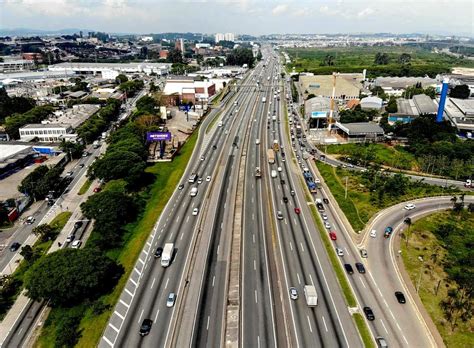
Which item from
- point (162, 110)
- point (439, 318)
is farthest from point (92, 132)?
point (439, 318)

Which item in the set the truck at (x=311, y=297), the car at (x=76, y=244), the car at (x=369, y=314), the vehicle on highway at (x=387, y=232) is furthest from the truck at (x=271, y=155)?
the car at (x=369, y=314)

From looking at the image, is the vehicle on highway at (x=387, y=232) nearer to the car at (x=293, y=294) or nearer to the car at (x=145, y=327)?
the car at (x=293, y=294)

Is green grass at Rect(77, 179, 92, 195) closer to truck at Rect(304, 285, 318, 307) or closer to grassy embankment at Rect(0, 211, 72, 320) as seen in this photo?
grassy embankment at Rect(0, 211, 72, 320)

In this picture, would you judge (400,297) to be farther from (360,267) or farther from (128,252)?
(128,252)

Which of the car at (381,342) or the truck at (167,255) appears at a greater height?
the truck at (167,255)

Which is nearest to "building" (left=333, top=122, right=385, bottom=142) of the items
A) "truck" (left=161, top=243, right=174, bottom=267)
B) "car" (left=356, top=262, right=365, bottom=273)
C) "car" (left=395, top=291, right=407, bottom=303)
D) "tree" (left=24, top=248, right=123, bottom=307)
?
"car" (left=356, top=262, right=365, bottom=273)

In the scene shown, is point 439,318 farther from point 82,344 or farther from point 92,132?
point 92,132
